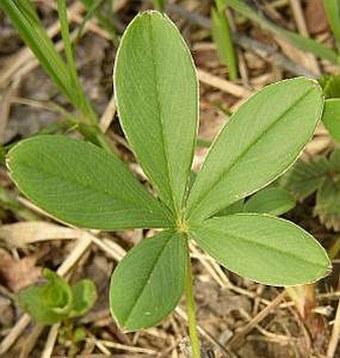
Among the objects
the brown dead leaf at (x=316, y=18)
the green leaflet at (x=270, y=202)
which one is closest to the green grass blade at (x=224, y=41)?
the brown dead leaf at (x=316, y=18)

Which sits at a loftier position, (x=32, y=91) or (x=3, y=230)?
(x=32, y=91)

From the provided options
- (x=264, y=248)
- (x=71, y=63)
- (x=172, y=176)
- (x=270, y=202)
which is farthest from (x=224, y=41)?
(x=264, y=248)

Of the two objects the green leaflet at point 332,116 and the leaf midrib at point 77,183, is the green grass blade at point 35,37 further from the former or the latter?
the green leaflet at point 332,116

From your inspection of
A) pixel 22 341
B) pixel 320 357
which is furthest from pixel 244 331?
pixel 22 341

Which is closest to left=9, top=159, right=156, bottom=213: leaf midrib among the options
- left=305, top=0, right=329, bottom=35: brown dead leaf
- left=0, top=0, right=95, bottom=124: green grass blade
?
left=0, top=0, right=95, bottom=124: green grass blade

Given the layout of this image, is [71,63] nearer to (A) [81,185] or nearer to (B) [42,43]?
→ (B) [42,43]

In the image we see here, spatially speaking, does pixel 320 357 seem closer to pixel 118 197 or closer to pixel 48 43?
pixel 118 197
